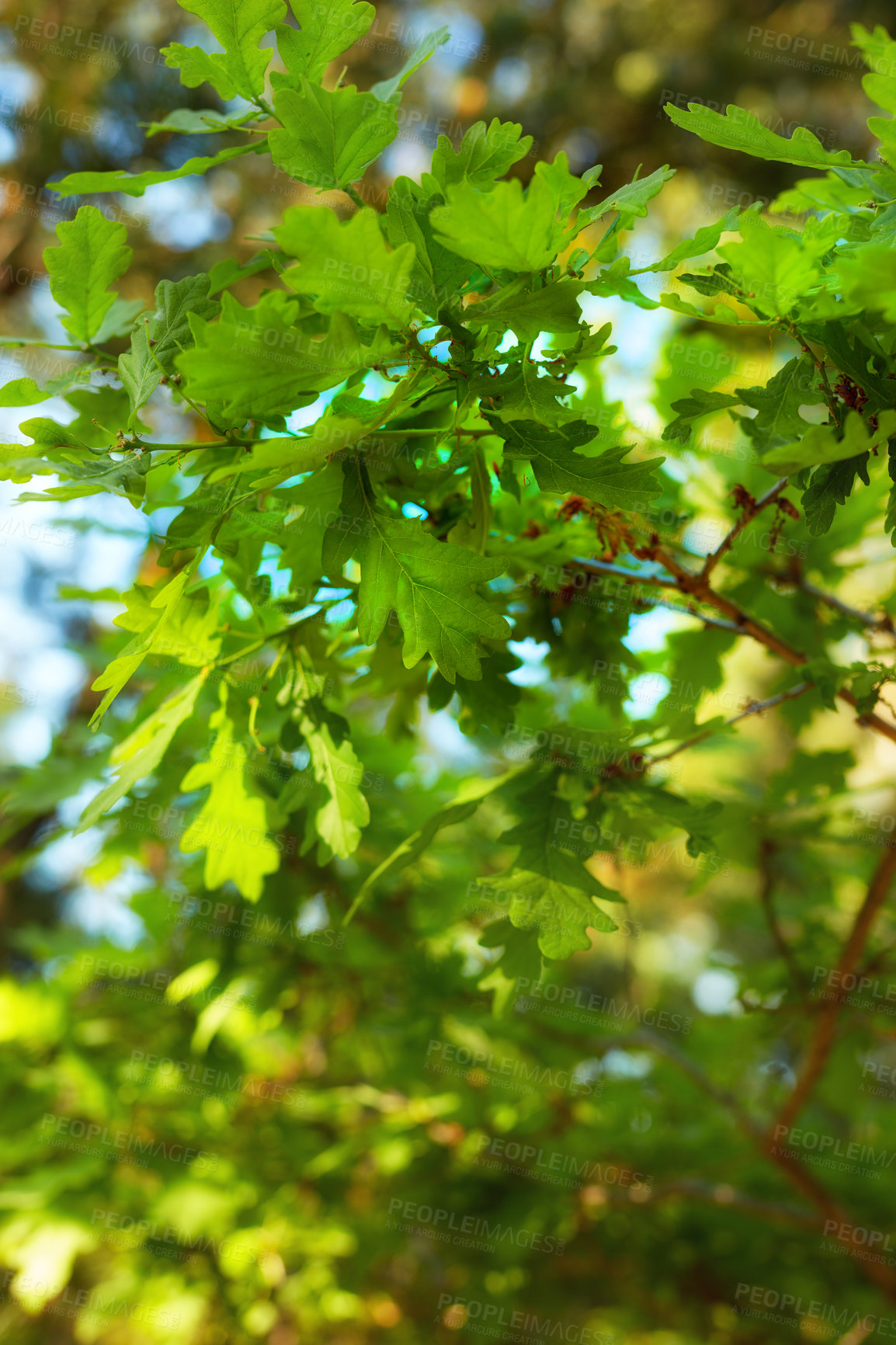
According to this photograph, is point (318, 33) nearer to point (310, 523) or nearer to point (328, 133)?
point (328, 133)

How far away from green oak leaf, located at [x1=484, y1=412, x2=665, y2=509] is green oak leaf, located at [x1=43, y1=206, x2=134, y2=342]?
49 centimetres

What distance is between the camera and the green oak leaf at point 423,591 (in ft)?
3.10

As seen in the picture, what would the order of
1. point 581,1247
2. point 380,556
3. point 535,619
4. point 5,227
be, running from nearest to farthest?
1. point 380,556
2. point 535,619
3. point 581,1247
4. point 5,227

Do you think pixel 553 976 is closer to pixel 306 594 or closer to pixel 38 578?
pixel 306 594

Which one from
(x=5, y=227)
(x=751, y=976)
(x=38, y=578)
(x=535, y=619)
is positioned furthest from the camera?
(x=38, y=578)

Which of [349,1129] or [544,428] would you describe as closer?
[544,428]

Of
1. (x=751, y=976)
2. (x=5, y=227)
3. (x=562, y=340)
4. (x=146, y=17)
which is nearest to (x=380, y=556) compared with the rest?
(x=562, y=340)

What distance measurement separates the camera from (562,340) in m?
1.02

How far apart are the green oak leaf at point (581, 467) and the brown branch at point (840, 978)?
982 millimetres

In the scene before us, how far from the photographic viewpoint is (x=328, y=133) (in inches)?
34.9

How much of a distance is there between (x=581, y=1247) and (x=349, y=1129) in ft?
2.46

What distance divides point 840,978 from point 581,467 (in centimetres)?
125

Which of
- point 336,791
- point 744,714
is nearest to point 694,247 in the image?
point 744,714

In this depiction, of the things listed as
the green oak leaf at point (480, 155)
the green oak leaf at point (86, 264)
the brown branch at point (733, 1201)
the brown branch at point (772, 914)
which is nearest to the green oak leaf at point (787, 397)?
the green oak leaf at point (480, 155)
